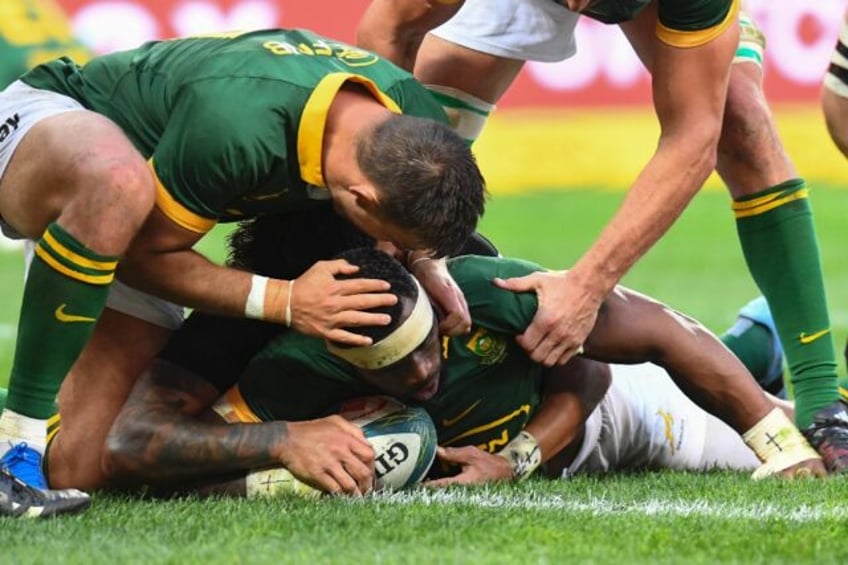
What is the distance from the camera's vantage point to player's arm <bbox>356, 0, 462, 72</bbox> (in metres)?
5.39

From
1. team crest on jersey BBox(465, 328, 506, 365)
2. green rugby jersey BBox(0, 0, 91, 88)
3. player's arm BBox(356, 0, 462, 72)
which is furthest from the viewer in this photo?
green rugby jersey BBox(0, 0, 91, 88)

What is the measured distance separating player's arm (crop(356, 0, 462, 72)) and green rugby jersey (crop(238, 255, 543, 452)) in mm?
954

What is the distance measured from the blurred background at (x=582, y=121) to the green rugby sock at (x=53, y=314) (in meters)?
6.88

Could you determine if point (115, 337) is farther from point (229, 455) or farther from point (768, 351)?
point (768, 351)

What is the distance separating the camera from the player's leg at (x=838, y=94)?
5.75 meters

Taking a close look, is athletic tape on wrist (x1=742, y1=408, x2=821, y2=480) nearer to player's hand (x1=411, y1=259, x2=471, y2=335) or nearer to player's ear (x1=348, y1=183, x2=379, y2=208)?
player's hand (x1=411, y1=259, x2=471, y2=335)

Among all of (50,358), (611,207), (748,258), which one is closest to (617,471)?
(748,258)

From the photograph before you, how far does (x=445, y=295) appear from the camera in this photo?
457cm

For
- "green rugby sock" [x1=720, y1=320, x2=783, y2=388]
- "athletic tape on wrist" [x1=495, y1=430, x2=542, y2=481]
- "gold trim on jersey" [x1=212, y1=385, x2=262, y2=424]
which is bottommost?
"gold trim on jersey" [x1=212, y1=385, x2=262, y2=424]

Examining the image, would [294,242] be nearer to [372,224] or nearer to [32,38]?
[372,224]

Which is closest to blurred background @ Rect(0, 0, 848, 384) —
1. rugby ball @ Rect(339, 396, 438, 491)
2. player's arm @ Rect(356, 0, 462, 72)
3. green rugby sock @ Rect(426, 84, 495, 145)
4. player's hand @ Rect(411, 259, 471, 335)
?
green rugby sock @ Rect(426, 84, 495, 145)

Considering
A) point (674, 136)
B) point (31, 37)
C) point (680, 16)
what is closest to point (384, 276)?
point (674, 136)

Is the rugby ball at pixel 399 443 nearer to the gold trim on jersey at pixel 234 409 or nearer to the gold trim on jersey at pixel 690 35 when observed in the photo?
the gold trim on jersey at pixel 234 409

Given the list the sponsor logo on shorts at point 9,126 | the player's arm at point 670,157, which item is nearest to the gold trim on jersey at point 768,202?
the player's arm at point 670,157
